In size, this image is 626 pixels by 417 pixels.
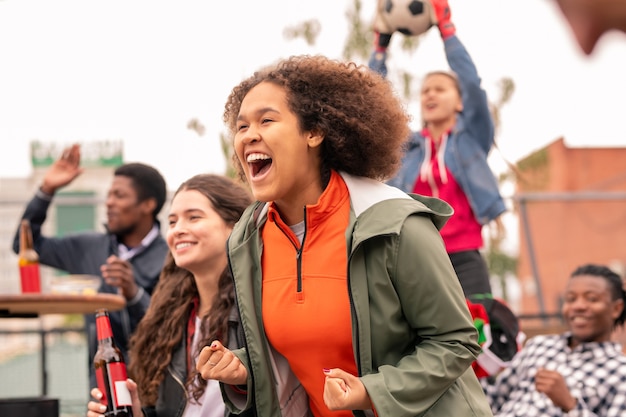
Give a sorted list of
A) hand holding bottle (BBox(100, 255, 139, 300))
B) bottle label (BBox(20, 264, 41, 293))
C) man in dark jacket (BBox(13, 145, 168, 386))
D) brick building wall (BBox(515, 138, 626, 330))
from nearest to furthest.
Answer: hand holding bottle (BBox(100, 255, 139, 300))
bottle label (BBox(20, 264, 41, 293))
man in dark jacket (BBox(13, 145, 168, 386))
brick building wall (BBox(515, 138, 626, 330))

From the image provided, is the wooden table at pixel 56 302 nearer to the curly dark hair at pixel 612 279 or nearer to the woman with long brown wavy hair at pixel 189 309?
the woman with long brown wavy hair at pixel 189 309

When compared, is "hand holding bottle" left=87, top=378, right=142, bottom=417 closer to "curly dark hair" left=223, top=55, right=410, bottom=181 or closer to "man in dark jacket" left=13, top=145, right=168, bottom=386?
"curly dark hair" left=223, top=55, right=410, bottom=181

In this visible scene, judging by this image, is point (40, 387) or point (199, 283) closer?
point (199, 283)

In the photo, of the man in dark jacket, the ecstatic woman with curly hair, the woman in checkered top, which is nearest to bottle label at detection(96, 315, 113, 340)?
the ecstatic woman with curly hair

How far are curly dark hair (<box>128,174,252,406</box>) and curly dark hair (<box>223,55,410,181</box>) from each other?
3.31 feet

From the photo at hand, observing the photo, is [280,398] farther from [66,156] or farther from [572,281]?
[66,156]

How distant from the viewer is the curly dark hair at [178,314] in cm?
332

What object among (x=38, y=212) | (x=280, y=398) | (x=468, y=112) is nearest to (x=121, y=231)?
(x=38, y=212)

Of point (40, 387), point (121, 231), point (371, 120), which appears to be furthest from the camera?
point (40, 387)

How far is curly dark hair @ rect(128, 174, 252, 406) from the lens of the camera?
10.9 ft

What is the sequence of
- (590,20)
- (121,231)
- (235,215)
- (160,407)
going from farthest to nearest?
(121,231) < (235,215) < (160,407) < (590,20)

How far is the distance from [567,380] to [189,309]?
6.10 ft

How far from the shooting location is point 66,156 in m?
5.44

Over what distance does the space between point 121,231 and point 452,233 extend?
1.98m
